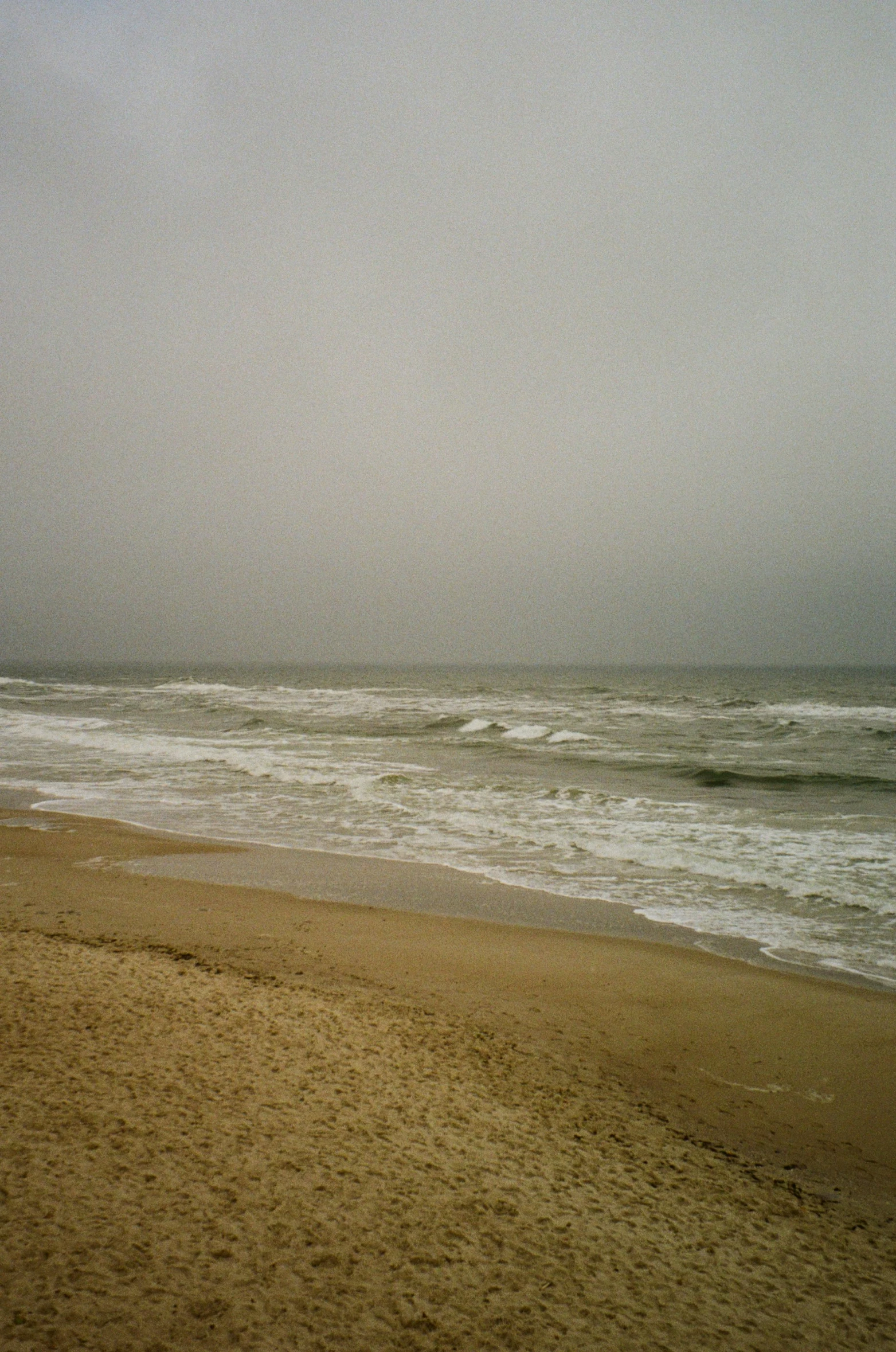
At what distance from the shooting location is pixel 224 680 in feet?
257

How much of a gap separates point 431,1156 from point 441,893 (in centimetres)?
514

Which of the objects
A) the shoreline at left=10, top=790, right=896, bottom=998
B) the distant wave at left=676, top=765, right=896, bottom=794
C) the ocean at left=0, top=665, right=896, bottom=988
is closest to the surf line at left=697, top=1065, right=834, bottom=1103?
the shoreline at left=10, top=790, right=896, bottom=998

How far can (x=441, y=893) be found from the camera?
830 cm

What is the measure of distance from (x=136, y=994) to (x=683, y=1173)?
3260 mm

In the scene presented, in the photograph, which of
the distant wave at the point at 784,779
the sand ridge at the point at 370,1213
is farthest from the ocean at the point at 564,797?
the sand ridge at the point at 370,1213

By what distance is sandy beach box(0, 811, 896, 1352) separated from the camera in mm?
2404

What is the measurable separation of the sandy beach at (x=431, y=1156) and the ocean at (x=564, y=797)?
8.13 ft

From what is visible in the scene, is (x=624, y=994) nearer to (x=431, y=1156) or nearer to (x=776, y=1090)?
(x=776, y=1090)

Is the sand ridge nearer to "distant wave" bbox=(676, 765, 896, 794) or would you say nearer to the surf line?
the surf line

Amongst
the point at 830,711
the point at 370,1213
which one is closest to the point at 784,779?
the point at 370,1213

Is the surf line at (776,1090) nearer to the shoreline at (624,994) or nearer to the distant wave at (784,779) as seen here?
the shoreline at (624,994)

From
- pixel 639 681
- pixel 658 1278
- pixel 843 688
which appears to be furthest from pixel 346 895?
pixel 639 681

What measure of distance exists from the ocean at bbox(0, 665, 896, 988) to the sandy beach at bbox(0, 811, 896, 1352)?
248cm

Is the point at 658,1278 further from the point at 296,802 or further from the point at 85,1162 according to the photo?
the point at 296,802
